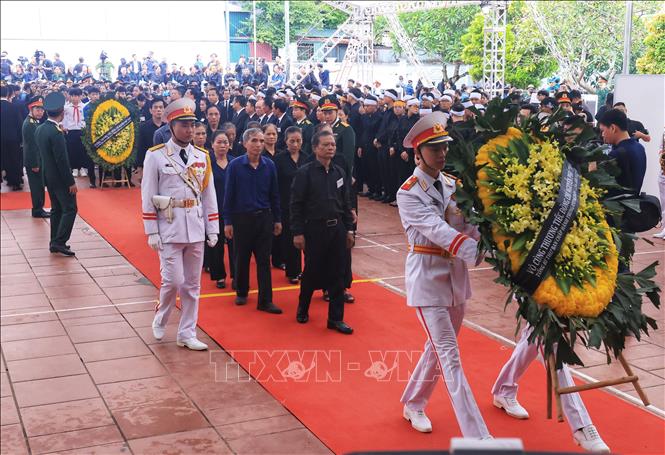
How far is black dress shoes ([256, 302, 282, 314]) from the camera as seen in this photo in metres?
7.72

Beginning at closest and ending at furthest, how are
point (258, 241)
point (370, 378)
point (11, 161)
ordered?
point (370, 378)
point (258, 241)
point (11, 161)

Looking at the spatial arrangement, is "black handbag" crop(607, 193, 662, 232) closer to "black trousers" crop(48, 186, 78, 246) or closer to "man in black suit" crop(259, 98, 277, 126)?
"black trousers" crop(48, 186, 78, 246)

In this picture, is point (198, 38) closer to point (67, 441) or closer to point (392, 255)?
point (392, 255)

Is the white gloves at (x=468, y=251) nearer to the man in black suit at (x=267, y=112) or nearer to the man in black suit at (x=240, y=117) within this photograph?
the man in black suit at (x=267, y=112)

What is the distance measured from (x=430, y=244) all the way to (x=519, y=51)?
20.2 m

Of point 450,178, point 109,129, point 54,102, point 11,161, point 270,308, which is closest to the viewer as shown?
point 450,178

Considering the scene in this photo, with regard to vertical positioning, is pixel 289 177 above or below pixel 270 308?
above

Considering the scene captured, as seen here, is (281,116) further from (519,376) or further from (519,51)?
(519,51)

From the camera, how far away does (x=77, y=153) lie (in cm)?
1744

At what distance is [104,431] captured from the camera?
511 cm

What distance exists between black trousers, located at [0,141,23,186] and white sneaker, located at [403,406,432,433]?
13367 mm

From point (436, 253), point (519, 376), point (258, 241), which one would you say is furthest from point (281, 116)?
point (436, 253)

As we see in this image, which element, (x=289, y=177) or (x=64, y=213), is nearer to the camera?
(x=289, y=177)

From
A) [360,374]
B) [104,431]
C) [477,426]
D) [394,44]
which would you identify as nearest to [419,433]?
[477,426]
